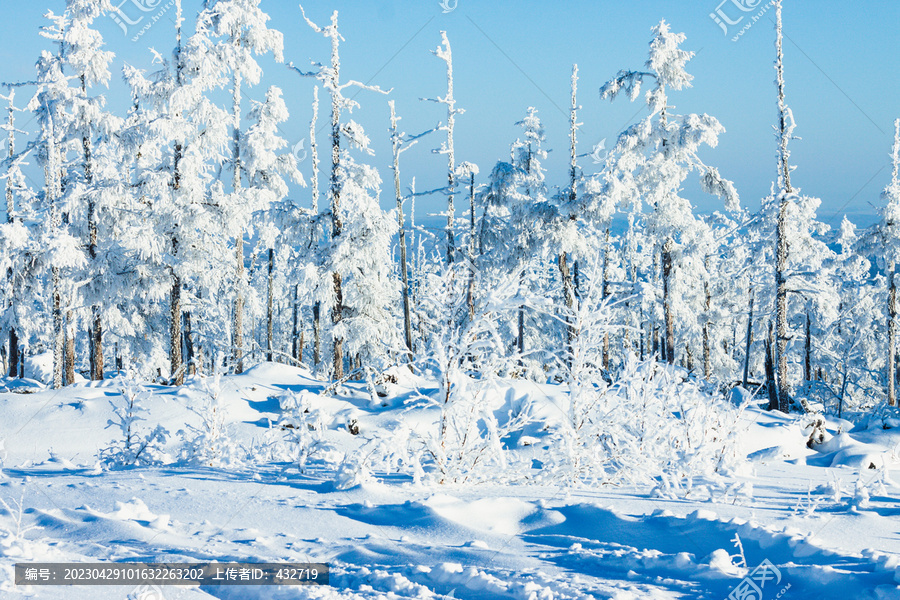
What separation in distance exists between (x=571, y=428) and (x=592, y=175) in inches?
618

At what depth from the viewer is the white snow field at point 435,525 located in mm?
3844

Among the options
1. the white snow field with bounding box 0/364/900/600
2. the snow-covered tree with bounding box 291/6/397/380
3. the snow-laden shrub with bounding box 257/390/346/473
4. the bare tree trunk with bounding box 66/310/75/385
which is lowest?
the white snow field with bounding box 0/364/900/600

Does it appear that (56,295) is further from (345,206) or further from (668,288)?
(668,288)

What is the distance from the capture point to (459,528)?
4906 millimetres

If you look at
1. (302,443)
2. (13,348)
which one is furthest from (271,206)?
(13,348)

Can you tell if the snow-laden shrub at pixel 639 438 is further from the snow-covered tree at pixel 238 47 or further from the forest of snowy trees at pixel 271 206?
the snow-covered tree at pixel 238 47

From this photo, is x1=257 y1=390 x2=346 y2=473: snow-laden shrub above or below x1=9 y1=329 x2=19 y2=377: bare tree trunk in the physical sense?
below

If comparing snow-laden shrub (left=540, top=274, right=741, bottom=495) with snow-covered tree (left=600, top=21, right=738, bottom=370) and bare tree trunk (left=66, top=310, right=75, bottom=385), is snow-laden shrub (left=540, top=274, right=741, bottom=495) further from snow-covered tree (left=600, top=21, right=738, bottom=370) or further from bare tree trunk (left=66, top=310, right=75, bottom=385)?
bare tree trunk (left=66, top=310, right=75, bottom=385)

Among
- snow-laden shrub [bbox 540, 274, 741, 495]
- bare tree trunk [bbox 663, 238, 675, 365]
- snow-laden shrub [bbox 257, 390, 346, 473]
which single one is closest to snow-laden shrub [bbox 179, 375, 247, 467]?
snow-laden shrub [bbox 257, 390, 346, 473]

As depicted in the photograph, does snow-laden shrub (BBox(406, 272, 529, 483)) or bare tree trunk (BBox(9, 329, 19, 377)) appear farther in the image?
bare tree trunk (BBox(9, 329, 19, 377))

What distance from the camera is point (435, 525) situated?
4980 mm

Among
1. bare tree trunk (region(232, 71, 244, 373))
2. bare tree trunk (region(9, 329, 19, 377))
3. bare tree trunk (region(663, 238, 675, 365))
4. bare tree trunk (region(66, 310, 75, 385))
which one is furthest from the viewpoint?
bare tree trunk (region(9, 329, 19, 377))

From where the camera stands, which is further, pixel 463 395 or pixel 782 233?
pixel 782 233

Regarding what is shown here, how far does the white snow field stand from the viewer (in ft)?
12.6
